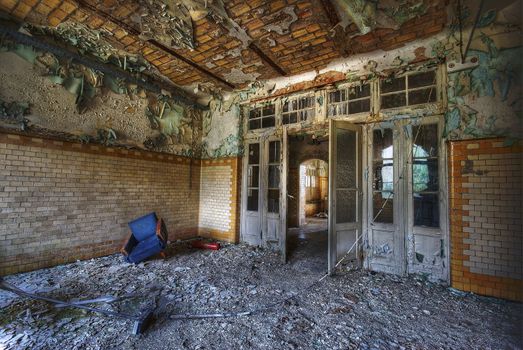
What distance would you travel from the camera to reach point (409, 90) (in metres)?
3.62

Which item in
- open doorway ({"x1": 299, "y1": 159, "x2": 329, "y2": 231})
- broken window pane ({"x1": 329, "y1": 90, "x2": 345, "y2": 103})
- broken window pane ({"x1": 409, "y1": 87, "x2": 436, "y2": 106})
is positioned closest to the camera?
broken window pane ({"x1": 409, "y1": 87, "x2": 436, "y2": 106})

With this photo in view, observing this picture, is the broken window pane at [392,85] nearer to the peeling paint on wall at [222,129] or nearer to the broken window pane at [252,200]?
the peeling paint on wall at [222,129]

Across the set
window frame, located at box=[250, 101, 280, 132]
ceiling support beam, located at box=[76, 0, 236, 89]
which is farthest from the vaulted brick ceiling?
window frame, located at box=[250, 101, 280, 132]

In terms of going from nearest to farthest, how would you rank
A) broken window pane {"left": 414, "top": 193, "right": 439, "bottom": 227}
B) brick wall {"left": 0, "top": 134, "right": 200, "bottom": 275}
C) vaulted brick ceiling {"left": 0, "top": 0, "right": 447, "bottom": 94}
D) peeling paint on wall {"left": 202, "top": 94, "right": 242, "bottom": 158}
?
vaulted brick ceiling {"left": 0, "top": 0, "right": 447, "bottom": 94} < brick wall {"left": 0, "top": 134, "right": 200, "bottom": 275} < broken window pane {"left": 414, "top": 193, "right": 439, "bottom": 227} < peeling paint on wall {"left": 202, "top": 94, "right": 242, "bottom": 158}

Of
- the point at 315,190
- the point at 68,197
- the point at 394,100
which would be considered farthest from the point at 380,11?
the point at 315,190

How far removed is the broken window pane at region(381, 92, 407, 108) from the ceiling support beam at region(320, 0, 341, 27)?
4.76ft

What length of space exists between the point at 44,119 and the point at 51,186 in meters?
0.98

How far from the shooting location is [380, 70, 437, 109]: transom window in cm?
347

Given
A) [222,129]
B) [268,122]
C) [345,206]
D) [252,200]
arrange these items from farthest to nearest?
[222,129], [252,200], [268,122], [345,206]

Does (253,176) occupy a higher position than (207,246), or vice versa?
(253,176)

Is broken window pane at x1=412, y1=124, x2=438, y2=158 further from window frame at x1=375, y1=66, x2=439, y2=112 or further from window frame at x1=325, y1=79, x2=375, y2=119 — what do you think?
window frame at x1=325, y1=79, x2=375, y2=119

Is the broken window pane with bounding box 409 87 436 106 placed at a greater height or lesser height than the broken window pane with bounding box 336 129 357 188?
greater

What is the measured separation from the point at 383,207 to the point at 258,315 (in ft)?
8.18

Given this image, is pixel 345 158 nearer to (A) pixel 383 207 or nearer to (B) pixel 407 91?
(A) pixel 383 207
